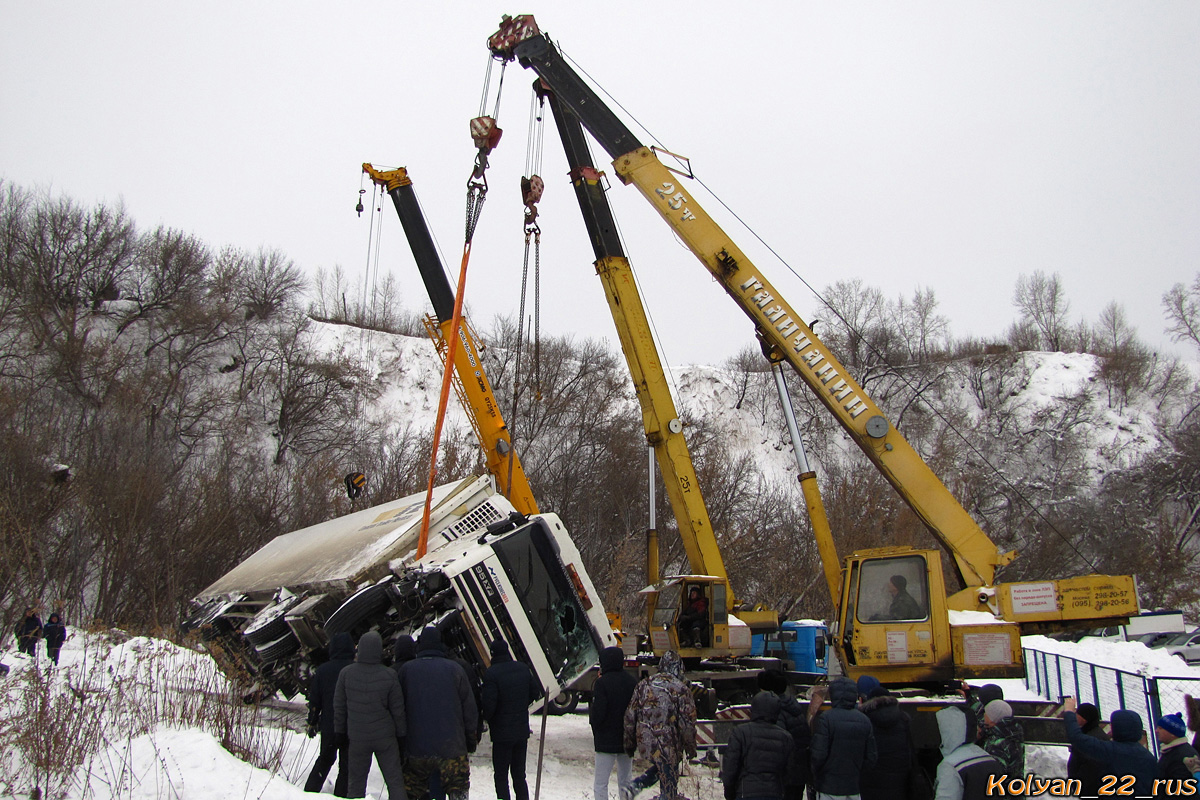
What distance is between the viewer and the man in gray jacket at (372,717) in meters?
5.87

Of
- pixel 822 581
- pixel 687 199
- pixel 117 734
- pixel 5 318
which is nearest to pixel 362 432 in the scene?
pixel 5 318

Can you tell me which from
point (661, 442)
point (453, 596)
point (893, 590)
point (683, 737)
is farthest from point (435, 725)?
point (661, 442)

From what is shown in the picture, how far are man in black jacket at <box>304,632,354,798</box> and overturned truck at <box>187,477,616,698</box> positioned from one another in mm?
1306

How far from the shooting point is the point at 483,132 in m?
12.3

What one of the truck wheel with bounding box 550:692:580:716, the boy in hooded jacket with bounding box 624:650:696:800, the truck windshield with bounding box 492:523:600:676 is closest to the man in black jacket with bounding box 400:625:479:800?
the boy in hooded jacket with bounding box 624:650:696:800

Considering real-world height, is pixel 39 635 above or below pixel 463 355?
below

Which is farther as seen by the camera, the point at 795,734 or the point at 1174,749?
the point at 795,734

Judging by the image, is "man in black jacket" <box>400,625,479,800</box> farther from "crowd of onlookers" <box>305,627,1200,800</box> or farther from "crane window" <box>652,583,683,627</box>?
"crane window" <box>652,583,683,627</box>

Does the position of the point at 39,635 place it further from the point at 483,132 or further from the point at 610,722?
the point at 483,132

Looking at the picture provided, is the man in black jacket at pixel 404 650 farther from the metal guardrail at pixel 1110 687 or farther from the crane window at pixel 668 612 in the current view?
the metal guardrail at pixel 1110 687

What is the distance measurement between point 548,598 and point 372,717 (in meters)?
3.40

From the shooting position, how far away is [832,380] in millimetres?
11125

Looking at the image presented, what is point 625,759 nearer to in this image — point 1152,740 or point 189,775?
point 189,775

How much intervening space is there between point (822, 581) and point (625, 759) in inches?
924
